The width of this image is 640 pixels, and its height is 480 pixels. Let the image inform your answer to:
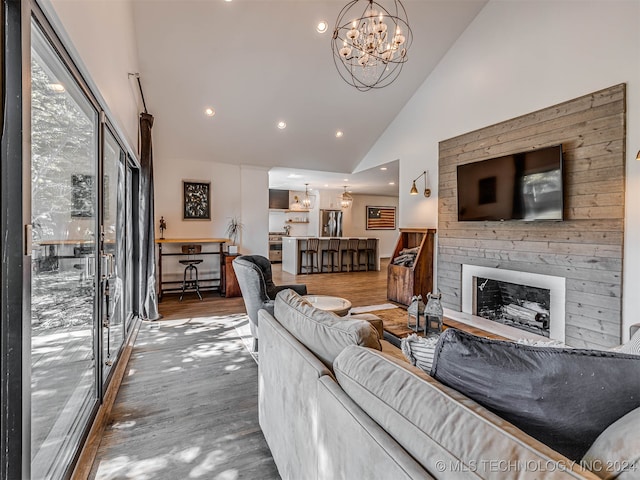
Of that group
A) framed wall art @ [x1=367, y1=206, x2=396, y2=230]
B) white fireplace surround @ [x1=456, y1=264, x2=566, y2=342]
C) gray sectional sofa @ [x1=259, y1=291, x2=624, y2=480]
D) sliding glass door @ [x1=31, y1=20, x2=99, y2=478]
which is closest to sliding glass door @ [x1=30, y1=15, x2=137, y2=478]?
sliding glass door @ [x1=31, y1=20, x2=99, y2=478]

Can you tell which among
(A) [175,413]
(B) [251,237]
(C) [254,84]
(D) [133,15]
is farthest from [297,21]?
(A) [175,413]

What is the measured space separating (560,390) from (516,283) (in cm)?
368

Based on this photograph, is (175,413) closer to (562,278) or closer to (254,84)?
(562,278)

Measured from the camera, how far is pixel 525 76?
12.6ft

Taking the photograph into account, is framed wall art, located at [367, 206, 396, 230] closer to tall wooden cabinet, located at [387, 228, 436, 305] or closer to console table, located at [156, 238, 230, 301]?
tall wooden cabinet, located at [387, 228, 436, 305]

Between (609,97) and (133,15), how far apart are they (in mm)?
5160

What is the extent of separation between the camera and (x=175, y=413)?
227 cm

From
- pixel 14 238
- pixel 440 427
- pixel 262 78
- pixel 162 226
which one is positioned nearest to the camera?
pixel 440 427

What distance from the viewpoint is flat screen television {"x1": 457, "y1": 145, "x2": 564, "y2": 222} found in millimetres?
3453

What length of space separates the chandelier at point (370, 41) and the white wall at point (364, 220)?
663 centimetres

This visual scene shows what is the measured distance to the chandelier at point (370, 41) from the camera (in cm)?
299

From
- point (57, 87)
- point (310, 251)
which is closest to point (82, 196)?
point (57, 87)

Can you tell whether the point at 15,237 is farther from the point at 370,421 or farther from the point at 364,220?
the point at 364,220

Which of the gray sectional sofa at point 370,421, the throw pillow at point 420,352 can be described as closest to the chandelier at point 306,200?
the gray sectional sofa at point 370,421
